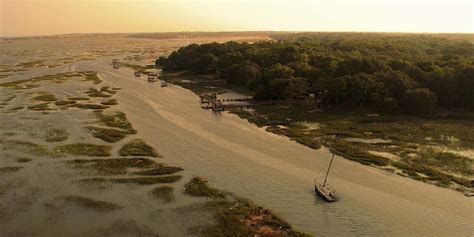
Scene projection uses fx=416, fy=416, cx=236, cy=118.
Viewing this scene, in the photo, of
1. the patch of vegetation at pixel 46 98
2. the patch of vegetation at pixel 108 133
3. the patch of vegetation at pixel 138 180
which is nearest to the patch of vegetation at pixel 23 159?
the patch of vegetation at pixel 138 180

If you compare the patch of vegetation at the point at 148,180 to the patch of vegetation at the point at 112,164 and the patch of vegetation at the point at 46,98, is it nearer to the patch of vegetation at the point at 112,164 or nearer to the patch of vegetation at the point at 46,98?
the patch of vegetation at the point at 112,164

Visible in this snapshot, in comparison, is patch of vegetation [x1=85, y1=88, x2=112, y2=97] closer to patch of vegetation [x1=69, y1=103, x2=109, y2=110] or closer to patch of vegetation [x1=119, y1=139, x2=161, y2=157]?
patch of vegetation [x1=69, y1=103, x2=109, y2=110]

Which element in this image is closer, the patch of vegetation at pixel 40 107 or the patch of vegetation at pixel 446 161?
the patch of vegetation at pixel 446 161

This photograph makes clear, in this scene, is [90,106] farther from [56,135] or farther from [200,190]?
[200,190]

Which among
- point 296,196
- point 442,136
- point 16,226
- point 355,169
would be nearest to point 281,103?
point 442,136

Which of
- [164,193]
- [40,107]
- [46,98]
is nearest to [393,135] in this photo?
[164,193]

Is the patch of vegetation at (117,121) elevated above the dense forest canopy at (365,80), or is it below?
below

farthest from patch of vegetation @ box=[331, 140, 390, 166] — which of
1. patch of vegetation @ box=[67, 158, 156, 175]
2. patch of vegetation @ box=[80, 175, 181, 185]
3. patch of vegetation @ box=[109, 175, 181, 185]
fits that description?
patch of vegetation @ box=[67, 158, 156, 175]
